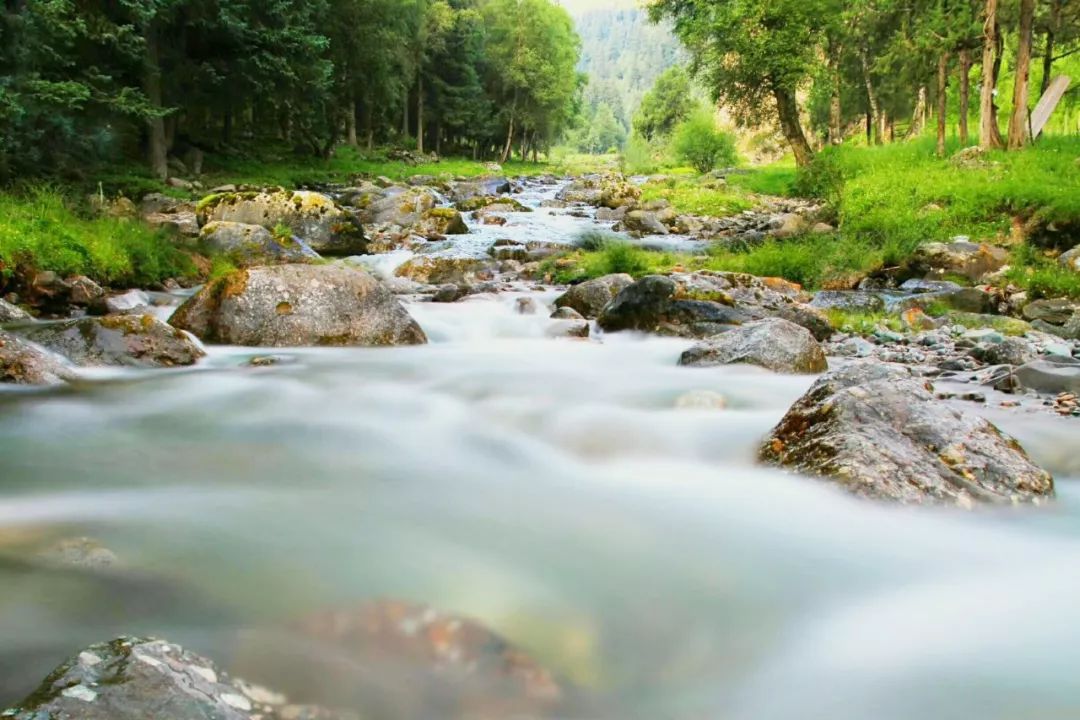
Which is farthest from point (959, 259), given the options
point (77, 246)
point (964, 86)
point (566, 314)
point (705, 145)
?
point (705, 145)

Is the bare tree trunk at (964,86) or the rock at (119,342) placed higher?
the bare tree trunk at (964,86)

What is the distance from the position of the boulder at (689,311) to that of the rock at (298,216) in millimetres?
8451

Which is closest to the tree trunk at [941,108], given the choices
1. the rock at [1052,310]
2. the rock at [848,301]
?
the rock at [848,301]

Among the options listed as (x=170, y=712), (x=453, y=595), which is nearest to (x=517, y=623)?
(x=453, y=595)

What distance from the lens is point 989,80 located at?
19797 mm

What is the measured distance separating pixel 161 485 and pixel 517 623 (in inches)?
91.4

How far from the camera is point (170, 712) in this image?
167 centimetres

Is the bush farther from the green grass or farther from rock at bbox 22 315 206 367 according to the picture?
rock at bbox 22 315 206 367

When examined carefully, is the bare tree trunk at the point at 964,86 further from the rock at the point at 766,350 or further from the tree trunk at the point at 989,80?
the rock at the point at 766,350

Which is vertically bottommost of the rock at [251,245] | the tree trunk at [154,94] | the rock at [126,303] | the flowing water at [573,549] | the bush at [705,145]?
the flowing water at [573,549]

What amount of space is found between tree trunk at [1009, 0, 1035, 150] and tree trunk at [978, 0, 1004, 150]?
46 centimetres

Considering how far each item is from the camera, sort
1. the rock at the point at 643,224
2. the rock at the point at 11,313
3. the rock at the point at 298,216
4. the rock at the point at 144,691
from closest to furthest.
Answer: the rock at the point at 144,691 → the rock at the point at 11,313 → the rock at the point at 298,216 → the rock at the point at 643,224

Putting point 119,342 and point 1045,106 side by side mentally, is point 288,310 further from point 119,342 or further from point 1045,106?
point 1045,106

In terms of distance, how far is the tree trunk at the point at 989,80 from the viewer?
19.4 metres
